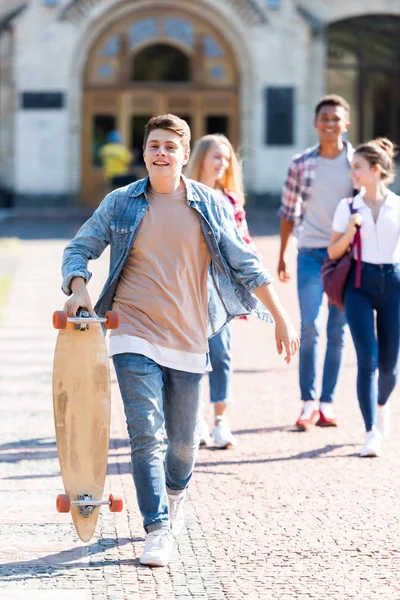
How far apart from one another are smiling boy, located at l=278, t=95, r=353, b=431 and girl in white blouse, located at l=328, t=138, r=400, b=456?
727 mm

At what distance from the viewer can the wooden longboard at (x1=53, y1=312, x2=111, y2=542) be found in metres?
5.22

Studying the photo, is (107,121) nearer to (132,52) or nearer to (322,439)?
(132,52)

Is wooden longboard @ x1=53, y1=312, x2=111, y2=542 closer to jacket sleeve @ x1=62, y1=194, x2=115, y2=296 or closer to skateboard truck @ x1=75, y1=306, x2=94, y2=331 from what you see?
skateboard truck @ x1=75, y1=306, x2=94, y2=331

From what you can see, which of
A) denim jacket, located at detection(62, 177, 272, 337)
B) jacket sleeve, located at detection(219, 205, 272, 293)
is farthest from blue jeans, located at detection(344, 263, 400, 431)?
jacket sleeve, located at detection(219, 205, 272, 293)

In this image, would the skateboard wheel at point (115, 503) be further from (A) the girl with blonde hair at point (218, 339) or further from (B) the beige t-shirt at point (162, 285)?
(A) the girl with blonde hair at point (218, 339)

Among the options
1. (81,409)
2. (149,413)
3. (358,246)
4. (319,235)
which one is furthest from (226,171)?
(81,409)

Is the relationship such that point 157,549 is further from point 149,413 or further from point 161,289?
point 161,289

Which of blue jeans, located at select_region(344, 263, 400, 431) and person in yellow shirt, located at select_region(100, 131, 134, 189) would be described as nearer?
blue jeans, located at select_region(344, 263, 400, 431)

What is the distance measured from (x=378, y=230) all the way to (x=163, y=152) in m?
2.46

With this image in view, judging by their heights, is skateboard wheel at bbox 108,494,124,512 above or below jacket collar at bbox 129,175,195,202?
below

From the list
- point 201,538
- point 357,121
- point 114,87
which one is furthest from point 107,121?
point 201,538

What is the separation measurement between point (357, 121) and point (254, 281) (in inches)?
1075

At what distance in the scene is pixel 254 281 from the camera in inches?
221

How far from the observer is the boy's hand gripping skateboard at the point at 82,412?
17.1ft
